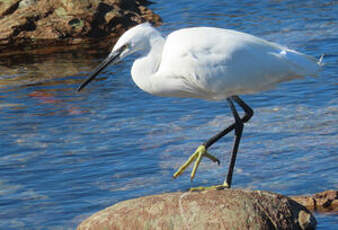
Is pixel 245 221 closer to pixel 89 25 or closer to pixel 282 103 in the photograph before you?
pixel 282 103

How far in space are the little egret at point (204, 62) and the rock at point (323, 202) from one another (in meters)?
0.73

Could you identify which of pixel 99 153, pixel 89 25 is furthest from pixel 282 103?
pixel 89 25

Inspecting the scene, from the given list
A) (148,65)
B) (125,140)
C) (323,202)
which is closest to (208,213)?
(323,202)

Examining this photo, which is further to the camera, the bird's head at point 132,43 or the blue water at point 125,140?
the blue water at point 125,140

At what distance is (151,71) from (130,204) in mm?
1100

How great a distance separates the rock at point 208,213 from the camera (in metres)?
5.14

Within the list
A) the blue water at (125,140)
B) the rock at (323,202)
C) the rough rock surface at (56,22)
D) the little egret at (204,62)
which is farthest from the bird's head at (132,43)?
the rough rock surface at (56,22)

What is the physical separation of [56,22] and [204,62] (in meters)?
8.12

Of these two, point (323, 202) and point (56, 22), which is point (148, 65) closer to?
point (323, 202)

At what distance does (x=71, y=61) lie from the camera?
12109mm

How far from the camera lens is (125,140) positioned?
800 centimetres

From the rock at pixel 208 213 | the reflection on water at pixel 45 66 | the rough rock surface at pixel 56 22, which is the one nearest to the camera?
the rock at pixel 208 213

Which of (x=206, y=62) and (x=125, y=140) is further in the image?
(x=125, y=140)

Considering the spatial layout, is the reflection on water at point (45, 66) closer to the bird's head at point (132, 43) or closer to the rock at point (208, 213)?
the bird's head at point (132, 43)
